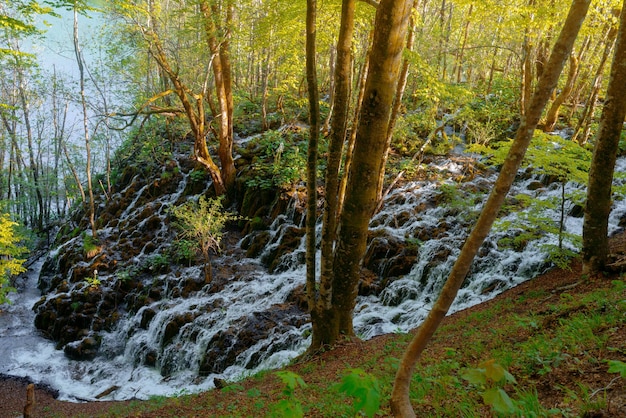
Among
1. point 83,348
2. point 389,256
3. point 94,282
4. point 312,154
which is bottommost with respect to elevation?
point 83,348

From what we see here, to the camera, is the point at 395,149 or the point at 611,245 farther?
the point at 395,149

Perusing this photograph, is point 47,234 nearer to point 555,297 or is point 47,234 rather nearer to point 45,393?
point 45,393

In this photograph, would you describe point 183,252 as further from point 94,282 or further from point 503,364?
point 503,364

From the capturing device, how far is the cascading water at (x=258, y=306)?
26.9 ft

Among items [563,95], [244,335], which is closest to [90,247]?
[244,335]

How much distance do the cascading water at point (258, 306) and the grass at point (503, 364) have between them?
1.39 m

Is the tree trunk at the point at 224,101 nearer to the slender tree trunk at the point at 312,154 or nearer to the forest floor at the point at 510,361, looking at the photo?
→ the slender tree trunk at the point at 312,154

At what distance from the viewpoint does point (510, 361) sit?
11.3ft

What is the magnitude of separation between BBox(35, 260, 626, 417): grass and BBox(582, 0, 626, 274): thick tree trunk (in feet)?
1.48

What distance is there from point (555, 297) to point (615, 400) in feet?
11.8

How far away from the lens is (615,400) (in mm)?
2346

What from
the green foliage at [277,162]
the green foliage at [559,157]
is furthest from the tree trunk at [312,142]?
the green foliage at [277,162]

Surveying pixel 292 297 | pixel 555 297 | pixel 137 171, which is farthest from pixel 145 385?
pixel 137 171

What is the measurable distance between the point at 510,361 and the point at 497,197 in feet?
6.60
